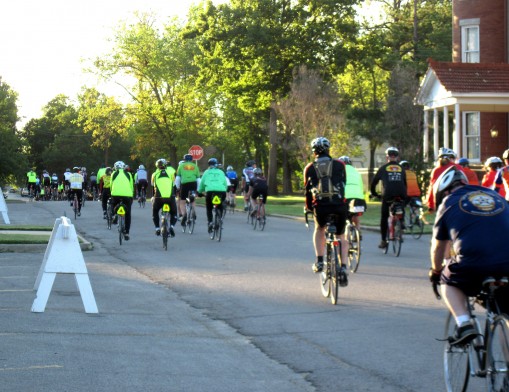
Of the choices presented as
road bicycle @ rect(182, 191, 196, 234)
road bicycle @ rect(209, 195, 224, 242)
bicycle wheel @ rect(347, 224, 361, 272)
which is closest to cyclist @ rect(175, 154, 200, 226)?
road bicycle @ rect(182, 191, 196, 234)

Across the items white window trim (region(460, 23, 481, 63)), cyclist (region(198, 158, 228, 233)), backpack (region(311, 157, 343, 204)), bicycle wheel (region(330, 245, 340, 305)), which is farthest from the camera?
white window trim (region(460, 23, 481, 63))

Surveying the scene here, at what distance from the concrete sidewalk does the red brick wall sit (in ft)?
102

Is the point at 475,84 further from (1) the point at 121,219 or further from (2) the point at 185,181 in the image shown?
(1) the point at 121,219

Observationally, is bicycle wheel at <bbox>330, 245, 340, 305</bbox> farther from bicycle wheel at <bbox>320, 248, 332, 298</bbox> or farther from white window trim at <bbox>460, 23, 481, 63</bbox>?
white window trim at <bbox>460, 23, 481, 63</bbox>

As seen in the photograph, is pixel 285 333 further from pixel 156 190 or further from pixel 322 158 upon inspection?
pixel 156 190

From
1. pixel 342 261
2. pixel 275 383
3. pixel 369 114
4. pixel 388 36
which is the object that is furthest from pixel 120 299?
pixel 388 36

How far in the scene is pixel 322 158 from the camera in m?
12.7

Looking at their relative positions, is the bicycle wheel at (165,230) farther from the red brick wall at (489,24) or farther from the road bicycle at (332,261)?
the red brick wall at (489,24)

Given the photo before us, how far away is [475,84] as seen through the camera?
1512 inches

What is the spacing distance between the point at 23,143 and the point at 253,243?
1908 inches

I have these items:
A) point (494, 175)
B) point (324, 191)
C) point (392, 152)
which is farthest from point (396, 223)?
point (324, 191)

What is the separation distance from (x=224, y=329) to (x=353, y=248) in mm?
5786

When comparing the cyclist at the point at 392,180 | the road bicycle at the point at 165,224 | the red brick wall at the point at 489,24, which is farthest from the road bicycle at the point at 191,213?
the red brick wall at the point at 489,24

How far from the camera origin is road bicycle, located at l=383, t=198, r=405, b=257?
18.4 metres
